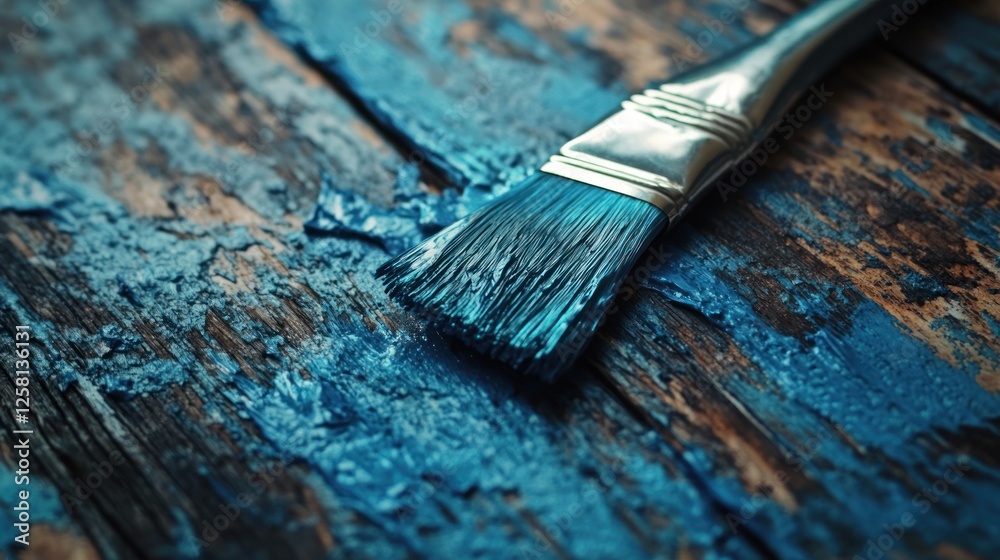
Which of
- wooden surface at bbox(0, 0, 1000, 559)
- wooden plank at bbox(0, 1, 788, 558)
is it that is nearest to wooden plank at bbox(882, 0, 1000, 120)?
wooden surface at bbox(0, 0, 1000, 559)

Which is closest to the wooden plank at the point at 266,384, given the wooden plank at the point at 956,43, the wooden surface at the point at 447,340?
the wooden surface at the point at 447,340

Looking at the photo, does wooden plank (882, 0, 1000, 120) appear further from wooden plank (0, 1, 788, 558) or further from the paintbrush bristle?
wooden plank (0, 1, 788, 558)

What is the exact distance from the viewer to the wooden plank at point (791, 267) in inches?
39.4

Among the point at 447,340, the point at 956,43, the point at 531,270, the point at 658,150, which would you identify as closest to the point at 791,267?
the point at 658,150

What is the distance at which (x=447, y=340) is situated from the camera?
1.19m

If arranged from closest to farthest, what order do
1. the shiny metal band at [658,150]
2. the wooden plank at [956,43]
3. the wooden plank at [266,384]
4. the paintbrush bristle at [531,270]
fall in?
the wooden plank at [266,384], the paintbrush bristle at [531,270], the shiny metal band at [658,150], the wooden plank at [956,43]

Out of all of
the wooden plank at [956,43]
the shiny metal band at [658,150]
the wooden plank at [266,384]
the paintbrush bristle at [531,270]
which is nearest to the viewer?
the wooden plank at [266,384]

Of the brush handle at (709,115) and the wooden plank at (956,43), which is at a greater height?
the brush handle at (709,115)

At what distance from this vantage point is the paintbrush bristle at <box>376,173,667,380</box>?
3.57ft

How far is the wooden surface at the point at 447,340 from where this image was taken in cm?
99

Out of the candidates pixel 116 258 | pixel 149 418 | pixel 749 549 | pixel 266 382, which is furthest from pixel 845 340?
pixel 116 258

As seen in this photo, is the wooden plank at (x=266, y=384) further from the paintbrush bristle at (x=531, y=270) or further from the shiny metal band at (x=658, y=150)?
the shiny metal band at (x=658, y=150)

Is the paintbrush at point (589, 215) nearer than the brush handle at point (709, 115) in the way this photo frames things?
Yes

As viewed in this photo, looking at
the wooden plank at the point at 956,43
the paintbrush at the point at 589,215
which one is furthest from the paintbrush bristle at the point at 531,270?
the wooden plank at the point at 956,43
